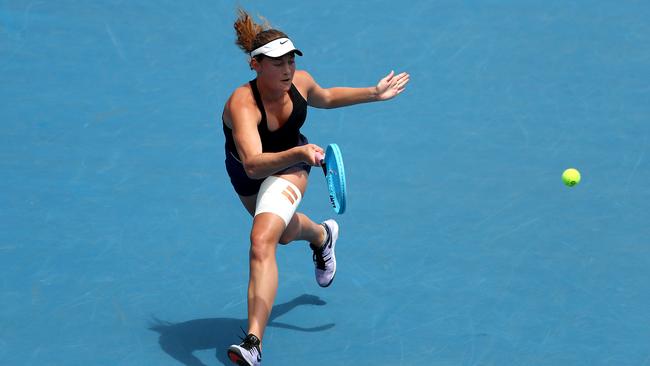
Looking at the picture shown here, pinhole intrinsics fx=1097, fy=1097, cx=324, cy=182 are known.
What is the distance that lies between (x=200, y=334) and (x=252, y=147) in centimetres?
134

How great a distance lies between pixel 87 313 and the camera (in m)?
6.96

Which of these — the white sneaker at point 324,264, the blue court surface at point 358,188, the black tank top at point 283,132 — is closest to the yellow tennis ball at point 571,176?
the blue court surface at point 358,188

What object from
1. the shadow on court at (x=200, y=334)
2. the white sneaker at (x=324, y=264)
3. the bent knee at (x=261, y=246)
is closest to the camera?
the bent knee at (x=261, y=246)

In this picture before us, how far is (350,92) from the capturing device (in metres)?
7.14

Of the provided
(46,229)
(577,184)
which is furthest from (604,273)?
(46,229)

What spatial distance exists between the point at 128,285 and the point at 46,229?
97cm

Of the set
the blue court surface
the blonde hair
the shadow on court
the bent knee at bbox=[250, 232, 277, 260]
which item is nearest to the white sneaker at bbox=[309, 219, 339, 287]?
the blue court surface

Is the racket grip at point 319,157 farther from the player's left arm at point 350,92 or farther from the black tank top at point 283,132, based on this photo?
the player's left arm at point 350,92

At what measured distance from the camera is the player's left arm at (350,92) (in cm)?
705

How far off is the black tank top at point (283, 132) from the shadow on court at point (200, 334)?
1.09m

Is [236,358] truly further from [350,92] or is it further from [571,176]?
[571,176]

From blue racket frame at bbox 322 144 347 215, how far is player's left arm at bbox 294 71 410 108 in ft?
2.73

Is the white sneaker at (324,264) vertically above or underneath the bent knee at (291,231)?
underneath

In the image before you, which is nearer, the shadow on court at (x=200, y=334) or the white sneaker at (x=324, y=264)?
the shadow on court at (x=200, y=334)
